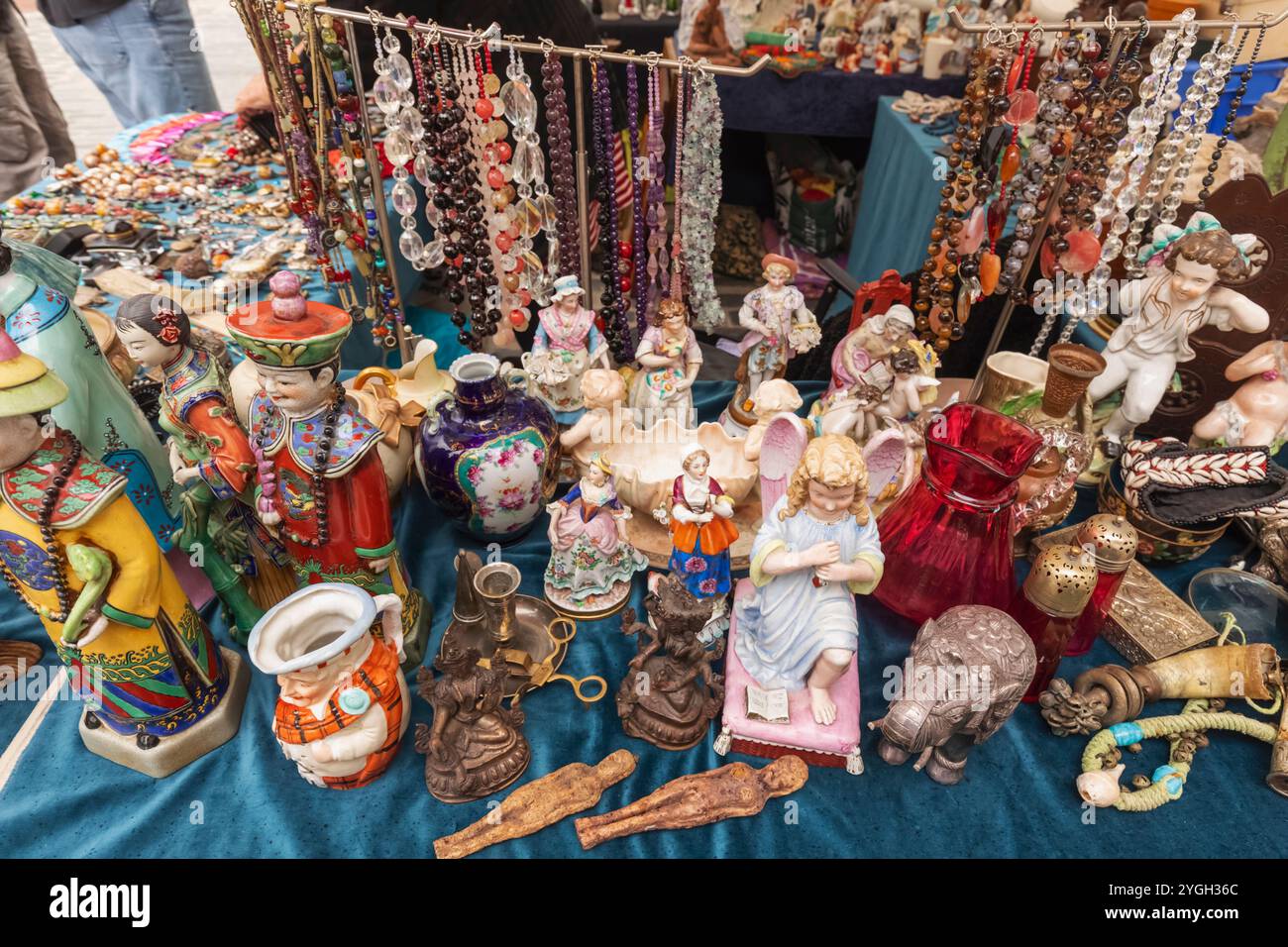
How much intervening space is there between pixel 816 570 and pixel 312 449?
127cm

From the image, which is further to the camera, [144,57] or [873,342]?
[144,57]

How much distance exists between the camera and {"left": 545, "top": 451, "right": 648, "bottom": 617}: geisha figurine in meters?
2.29

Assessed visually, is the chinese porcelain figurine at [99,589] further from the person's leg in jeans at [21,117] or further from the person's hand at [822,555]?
the person's leg in jeans at [21,117]

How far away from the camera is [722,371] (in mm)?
4684

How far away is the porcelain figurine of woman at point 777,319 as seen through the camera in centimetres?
277

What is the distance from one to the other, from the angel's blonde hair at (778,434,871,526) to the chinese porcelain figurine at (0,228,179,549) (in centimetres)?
164

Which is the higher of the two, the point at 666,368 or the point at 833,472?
the point at 833,472

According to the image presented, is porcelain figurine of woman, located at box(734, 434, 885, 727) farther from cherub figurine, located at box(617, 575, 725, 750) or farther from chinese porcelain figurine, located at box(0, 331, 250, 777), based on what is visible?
chinese porcelain figurine, located at box(0, 331, 250, 777)

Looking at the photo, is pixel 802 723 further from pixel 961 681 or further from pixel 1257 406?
pixel 1257 406

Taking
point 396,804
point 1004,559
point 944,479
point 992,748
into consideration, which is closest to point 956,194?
point 944,479

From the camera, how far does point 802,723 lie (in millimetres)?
2055

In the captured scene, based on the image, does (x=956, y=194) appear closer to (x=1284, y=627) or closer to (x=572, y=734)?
(x=1284, y=627)

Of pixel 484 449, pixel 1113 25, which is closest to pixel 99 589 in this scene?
pixel 484 449

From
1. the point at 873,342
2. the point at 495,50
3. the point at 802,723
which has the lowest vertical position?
the point at 802,723
